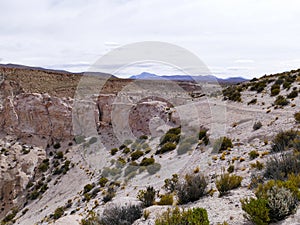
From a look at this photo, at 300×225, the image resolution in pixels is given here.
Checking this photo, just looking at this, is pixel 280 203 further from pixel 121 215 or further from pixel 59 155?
pixel 59 155

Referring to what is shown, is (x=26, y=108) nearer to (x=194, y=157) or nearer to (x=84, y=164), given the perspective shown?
(x=84, y=164)

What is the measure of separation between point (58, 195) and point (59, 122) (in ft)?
25.6

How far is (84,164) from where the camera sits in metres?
19.1

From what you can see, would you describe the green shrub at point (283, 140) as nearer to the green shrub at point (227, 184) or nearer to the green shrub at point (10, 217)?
the green shrub at point (227, 184)

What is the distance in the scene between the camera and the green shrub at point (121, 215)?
6.32 metres

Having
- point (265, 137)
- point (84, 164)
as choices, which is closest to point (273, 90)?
point (265, 137)

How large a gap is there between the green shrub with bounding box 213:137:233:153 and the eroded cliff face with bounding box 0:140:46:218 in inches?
526

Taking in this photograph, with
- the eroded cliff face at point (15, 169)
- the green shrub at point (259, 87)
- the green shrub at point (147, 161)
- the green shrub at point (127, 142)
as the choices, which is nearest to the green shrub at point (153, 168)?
the green shrub at point (147, 161)

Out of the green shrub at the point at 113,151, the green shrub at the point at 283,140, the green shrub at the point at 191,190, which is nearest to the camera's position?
the green shrub at the point at 191,190

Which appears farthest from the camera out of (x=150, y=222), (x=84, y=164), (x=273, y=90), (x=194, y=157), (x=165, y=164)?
(x=84, y=164)

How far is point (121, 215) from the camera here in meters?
6.45

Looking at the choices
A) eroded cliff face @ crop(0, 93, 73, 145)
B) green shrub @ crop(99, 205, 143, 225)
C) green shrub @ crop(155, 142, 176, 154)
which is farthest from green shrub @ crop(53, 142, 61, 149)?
green shrub @ crop(99, 205, 143, 225)

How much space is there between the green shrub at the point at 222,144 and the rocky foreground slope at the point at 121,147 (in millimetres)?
94

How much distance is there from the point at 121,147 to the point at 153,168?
21.7 feet
